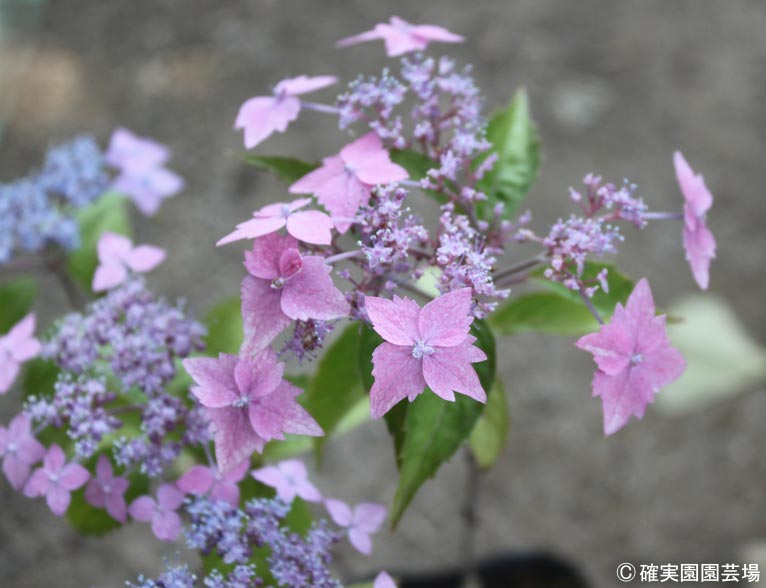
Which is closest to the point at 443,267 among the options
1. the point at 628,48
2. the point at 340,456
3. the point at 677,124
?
the point at 340,456

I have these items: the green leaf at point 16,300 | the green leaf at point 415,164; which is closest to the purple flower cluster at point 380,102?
the green leaf at point 415,164

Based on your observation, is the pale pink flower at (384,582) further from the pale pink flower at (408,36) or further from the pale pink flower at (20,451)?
the pale pink flower at (408,36)

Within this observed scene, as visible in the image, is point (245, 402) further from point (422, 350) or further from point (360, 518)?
point (360, 518)

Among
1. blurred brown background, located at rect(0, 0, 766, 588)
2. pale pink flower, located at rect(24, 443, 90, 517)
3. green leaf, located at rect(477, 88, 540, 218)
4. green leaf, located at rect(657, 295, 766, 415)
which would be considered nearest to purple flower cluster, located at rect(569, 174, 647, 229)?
green leaf, located at rect(477, 88, 540, 218)

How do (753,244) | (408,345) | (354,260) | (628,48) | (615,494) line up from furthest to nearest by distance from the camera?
1. (628,48)
2. (753,244)
3. (615,494)
4. (354,260)
5. (408,345)

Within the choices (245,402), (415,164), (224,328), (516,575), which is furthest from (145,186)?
(516,575)

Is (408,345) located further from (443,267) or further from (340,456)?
(340,456)
